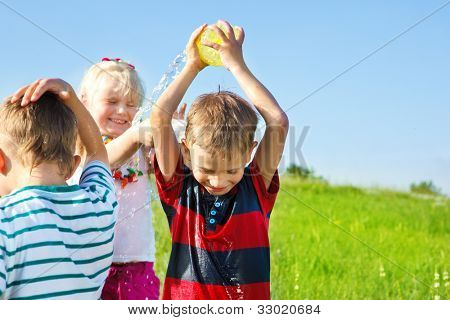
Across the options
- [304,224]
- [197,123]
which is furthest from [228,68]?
[304,224]

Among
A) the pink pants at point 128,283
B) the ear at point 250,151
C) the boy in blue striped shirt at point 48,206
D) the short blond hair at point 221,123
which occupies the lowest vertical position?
the pink pants at point 128,283

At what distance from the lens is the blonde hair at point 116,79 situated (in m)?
2.98

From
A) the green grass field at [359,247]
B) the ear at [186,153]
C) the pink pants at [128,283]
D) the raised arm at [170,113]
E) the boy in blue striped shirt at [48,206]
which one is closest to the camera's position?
the boy in blue striped shirt at [48,206]

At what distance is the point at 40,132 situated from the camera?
6.52ft

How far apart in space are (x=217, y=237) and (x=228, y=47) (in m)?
0.72

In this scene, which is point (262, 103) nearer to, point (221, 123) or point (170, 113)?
point (221, 123)

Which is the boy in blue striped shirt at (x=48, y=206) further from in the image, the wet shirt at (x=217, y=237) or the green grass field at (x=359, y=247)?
the green grass field at (x=359, y=247)

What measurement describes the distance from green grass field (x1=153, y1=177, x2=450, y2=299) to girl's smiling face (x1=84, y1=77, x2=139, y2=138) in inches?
44.6

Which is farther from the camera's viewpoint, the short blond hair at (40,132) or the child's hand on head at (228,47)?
the child's hand on head at (228,47)

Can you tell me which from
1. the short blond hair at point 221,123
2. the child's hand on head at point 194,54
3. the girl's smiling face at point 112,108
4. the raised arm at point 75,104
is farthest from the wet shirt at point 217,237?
the girl's smiling face at point 112,108

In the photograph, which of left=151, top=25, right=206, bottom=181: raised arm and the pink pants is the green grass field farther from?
left=151, top=25, right=206, bottom=181: raised arm

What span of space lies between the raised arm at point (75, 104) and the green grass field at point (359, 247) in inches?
62.2

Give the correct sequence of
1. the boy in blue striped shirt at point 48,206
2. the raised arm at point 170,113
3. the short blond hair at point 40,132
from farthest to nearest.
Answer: the raised arm at point 170,113 < the short blond hair at point 40,132 < the boy in blue striped shirt at point 48,206

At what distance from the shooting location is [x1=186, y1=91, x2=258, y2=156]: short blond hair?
90.9 inches
